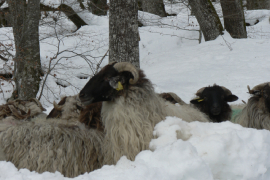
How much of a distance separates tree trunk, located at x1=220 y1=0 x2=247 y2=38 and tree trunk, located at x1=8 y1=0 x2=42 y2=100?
6892 mm

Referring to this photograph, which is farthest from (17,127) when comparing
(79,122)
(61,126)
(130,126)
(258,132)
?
(258,132)

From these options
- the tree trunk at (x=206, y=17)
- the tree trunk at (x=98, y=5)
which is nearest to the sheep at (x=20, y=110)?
the tree trunk at (x=206, y=17)

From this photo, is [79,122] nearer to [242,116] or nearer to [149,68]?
[242,116]

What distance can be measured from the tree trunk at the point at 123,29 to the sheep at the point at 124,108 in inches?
76.9

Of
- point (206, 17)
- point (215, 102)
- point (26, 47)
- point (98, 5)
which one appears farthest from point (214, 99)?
point (98, 5)

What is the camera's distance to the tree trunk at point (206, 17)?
10.2 metres

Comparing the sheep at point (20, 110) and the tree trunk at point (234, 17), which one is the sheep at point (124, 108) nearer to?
the sheep at point (20, 110)

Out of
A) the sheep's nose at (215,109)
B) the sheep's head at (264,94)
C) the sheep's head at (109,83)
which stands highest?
the sheep's head at (109,83)

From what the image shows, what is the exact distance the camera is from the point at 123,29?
530 centimetres

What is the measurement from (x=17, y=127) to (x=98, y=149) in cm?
101

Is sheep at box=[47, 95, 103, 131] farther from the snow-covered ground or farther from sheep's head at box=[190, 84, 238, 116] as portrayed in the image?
sheep's head at box=[190, 84, 238, 116]

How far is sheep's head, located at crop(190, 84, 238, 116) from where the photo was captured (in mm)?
4500

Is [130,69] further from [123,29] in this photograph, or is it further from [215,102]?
[123,29]

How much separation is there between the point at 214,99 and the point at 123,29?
2.09m
